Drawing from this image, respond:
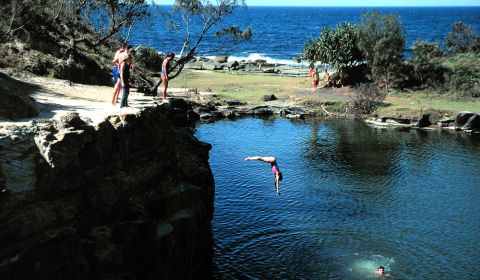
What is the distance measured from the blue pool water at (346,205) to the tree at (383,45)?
16.0 meters

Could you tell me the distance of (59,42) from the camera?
49500 mm

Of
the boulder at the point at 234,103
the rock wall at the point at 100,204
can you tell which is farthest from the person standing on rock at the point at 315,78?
the rock wall at the point at 100,204

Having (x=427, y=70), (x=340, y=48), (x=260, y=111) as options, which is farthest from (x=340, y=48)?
(x=260, y=111)

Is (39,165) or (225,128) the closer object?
(39,165)

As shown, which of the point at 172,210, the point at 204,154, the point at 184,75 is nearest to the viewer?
the point at 172,210

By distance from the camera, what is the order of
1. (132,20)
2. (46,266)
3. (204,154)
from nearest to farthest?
(46,266)
(204,154)
(132,20)

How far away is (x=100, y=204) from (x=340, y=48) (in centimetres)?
5486

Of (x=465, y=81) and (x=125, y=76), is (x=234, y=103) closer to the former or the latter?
(x=465, y=81)

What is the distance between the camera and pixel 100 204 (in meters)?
23.2

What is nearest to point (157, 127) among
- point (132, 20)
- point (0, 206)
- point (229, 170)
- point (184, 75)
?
point (0, 206)

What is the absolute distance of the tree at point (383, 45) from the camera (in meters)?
70.1

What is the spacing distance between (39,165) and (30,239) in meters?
2.76

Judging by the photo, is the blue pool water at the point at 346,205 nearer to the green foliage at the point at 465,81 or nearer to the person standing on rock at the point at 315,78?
the green foliage at the point at 465,81

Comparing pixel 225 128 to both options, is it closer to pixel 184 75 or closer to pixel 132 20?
pixel 132 20
